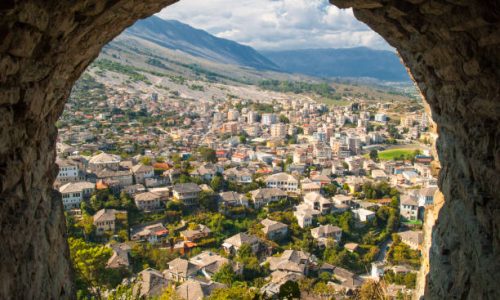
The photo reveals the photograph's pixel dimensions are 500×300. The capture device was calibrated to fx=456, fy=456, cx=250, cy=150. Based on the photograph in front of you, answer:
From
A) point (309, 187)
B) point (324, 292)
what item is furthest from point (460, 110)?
point (309, 187)

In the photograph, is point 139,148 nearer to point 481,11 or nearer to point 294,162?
point 294,162

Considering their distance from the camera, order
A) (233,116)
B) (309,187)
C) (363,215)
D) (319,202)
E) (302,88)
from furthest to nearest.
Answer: (302,88) < (233,116) < (309,187) < (319,202) < (363,215)

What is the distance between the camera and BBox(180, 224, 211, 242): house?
2242 cm

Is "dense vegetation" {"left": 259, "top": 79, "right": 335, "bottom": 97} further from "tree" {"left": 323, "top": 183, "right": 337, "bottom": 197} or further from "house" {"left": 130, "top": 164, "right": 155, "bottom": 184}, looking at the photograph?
"house" {"left": 130, "top": 164, "right": 155, "bottom": 184}

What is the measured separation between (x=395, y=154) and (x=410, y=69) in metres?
45.8

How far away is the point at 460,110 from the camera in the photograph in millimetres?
3752

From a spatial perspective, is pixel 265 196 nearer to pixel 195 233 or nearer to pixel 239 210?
pixel 239 210

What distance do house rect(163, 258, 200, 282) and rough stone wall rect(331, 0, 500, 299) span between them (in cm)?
1442

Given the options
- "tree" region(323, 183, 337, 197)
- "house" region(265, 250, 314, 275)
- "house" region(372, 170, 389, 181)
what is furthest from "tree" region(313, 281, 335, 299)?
"house" region(372, 170, 389, 181)

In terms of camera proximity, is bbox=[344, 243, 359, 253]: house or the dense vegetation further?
the dense vegetation

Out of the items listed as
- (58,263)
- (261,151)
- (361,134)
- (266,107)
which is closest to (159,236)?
(58,263)

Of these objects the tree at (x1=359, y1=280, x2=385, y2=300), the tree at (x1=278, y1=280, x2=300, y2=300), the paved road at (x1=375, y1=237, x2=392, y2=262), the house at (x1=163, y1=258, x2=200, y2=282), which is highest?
the tree at (x1=278, y1=280, x2=300, y2=300)

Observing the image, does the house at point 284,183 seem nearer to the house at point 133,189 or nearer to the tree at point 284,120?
the house at point 133,189

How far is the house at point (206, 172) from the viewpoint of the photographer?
3302 centimetres
